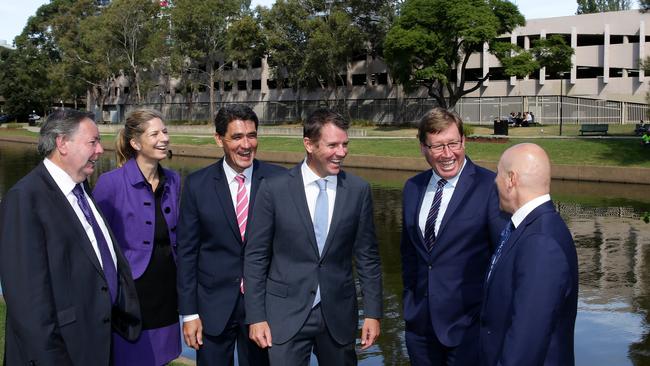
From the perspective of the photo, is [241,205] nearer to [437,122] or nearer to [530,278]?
[437,122]

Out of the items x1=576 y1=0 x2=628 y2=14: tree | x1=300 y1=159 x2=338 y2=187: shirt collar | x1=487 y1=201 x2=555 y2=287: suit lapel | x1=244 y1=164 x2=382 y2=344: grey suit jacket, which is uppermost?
x1=576 y1=0 x2=628 y2=14: tree

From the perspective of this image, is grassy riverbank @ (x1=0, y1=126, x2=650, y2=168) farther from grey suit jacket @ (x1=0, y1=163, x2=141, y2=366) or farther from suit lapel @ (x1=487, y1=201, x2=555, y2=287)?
grey suit jacket @ (x1=0, y1=163, x2=141, y2=366)

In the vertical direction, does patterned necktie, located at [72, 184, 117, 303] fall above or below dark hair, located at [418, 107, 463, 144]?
below

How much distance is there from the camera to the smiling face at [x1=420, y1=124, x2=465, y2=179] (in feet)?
14.3

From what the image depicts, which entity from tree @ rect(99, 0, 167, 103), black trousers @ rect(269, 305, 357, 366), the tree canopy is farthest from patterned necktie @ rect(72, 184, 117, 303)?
tree @ rect(99, 0, 167, 103)

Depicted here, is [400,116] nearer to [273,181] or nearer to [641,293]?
[641,293]

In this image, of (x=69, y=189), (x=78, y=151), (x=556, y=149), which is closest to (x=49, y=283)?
(x=69, y=189)

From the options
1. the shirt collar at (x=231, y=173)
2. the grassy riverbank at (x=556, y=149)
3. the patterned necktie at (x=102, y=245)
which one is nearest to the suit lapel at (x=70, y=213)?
the patterned necktie at (x=102, y=245)

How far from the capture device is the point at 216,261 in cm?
468

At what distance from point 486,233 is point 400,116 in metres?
55.9

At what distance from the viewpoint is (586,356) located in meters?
7.26

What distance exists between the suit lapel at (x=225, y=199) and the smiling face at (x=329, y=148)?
736 millimetres

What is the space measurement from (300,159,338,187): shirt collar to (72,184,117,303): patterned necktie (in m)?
1.26

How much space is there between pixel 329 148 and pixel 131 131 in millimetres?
1612
